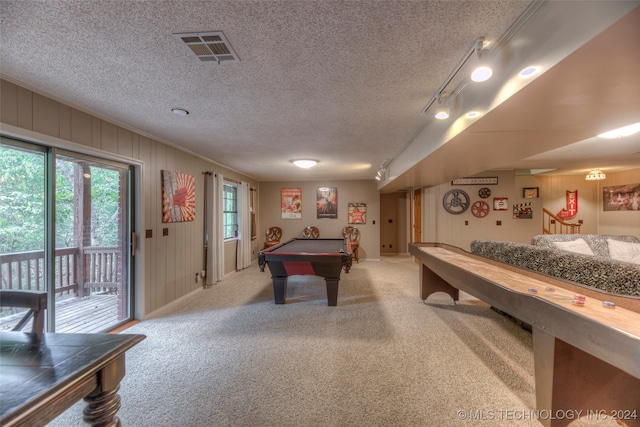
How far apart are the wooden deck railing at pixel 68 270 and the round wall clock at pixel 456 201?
675 centimetres

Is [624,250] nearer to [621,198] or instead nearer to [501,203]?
[501,203]

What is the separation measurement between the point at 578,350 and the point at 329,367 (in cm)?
169

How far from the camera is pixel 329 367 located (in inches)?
88.0

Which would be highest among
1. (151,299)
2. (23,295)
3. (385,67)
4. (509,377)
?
(385,67)

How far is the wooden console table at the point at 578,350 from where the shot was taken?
3.78ft

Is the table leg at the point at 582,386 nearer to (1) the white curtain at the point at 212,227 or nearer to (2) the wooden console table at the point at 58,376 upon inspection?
(2) the wooden console table at the point at 58,376

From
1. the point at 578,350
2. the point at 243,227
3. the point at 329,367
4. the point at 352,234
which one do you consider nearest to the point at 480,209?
the point at 352,234

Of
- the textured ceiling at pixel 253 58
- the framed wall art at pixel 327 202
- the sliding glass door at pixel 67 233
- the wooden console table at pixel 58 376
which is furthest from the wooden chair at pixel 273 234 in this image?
the wooden console table at pixel 58 376

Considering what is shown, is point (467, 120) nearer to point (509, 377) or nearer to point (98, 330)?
point (509, 377)

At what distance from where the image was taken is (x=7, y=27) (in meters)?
1.41

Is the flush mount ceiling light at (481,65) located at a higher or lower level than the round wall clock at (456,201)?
higher

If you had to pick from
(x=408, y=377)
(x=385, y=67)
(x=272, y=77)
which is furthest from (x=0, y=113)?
(x=408, y=377)

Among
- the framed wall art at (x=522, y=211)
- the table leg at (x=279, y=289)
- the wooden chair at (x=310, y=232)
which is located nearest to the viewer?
the table leg at (x=279, y=289)

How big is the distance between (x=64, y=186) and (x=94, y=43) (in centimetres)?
168
